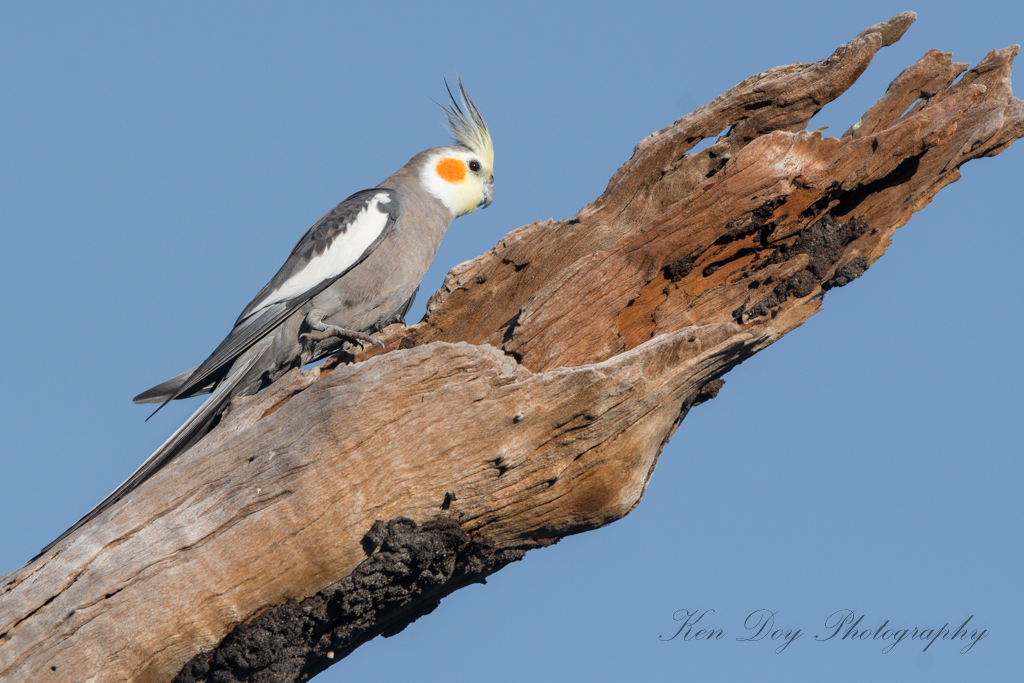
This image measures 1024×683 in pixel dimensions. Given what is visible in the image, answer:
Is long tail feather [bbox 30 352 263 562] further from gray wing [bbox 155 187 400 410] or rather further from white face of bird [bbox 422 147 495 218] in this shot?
white face of bird [bbox 422 147 495 218]

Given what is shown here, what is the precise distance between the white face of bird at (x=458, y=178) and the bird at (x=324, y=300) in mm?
479

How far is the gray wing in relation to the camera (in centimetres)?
544

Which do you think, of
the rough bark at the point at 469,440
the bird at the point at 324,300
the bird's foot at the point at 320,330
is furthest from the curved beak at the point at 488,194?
the rough bark at the point at 469,440

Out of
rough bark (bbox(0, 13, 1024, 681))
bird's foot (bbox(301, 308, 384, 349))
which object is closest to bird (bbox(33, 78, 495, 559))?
bird's foot (bbox(301, 308, 384, 349))

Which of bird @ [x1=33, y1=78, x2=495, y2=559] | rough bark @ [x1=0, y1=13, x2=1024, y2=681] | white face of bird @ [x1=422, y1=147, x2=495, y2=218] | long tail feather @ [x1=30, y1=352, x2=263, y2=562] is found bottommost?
rough bark @ [x1=0, y1=13, x2=1024, y2=681]

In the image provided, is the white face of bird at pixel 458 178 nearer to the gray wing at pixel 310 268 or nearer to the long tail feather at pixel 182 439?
the gray wing at pixel 310 268

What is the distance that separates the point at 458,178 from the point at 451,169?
0.36 feet

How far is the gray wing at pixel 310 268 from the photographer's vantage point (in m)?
5.44

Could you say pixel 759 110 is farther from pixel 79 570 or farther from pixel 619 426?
pixel 79 570

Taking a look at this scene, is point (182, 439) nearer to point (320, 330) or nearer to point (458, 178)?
point (320, 330)

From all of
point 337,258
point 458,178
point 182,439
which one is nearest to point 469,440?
point 182,439

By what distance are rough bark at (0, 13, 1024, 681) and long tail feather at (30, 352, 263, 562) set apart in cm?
35

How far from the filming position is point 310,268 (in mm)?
5746

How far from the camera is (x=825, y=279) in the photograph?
4164mm
